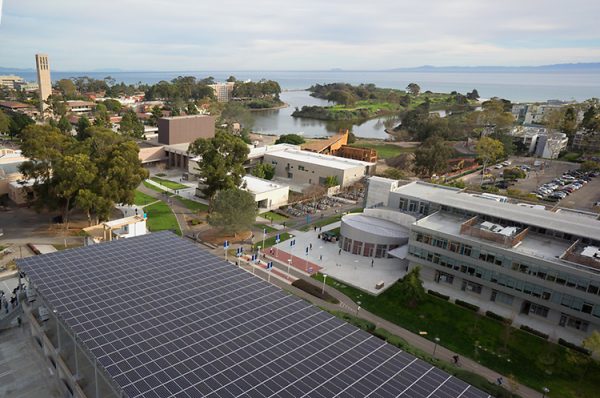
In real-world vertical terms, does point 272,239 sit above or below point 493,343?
above

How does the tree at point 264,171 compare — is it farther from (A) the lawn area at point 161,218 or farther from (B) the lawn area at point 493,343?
(B) the lawn area at point 493,343

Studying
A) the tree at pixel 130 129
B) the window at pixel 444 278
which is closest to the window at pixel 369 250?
the window at pixel 444 278

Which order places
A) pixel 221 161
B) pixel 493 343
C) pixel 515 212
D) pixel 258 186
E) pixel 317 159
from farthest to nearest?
pixel 317 159, pixel 258 186, pixel 221 161, pixel 515 212, pixel 493 343

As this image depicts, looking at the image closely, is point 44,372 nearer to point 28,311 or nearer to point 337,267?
point 28,311

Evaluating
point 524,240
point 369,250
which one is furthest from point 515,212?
point 369,250

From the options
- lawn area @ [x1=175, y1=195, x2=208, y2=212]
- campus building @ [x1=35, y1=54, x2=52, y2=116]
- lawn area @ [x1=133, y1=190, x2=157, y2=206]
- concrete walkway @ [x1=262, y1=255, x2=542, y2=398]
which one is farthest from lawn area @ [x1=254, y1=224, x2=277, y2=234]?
campus building @ [x1=35, y1=54, x2=52, y2=116]

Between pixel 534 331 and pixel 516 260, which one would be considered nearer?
pixel 534 331

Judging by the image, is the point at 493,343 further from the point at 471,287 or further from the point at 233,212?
the point at 233,212
